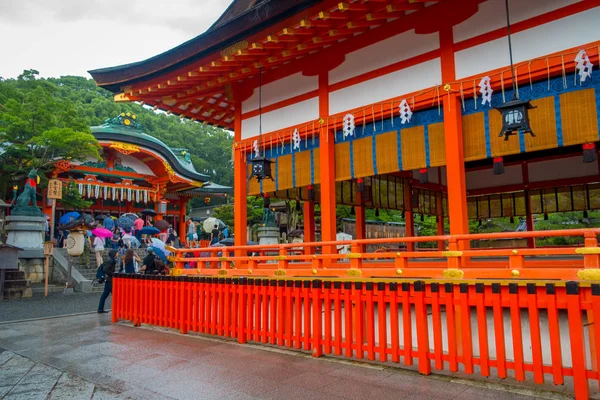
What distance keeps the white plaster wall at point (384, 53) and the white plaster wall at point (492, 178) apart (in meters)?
6.03

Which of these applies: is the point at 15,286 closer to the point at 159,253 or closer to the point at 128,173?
the point at 159,253

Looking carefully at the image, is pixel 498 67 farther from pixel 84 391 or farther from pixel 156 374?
pixel 84 391

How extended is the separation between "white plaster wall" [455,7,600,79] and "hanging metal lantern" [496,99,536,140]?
98cm

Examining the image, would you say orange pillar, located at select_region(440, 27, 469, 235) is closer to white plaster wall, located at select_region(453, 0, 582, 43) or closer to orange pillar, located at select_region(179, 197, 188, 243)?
white plaster wall, located at select_region(453, 0, 582, 43)

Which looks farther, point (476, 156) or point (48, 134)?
point (48, 134)

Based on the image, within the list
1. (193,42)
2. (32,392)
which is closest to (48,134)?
(193,42)

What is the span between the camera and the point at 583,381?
3482 millimetres

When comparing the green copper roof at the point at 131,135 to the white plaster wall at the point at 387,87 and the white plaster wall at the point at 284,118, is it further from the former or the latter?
the white plaster wall at the point at 387,87

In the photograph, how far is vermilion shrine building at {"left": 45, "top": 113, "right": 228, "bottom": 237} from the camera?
2447 centimetres

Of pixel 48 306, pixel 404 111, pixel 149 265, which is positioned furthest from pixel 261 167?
pixel 48 306

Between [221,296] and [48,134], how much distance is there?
1646cm

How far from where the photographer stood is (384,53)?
24.0 ft

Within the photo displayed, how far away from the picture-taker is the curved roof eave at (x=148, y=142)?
24.2 m

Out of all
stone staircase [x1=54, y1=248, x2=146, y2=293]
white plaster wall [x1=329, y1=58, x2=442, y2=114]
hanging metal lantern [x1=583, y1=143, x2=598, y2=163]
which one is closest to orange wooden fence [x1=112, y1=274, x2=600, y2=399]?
hanging metal lantern [x1=583, y1=143, x2=598, y2=163]
